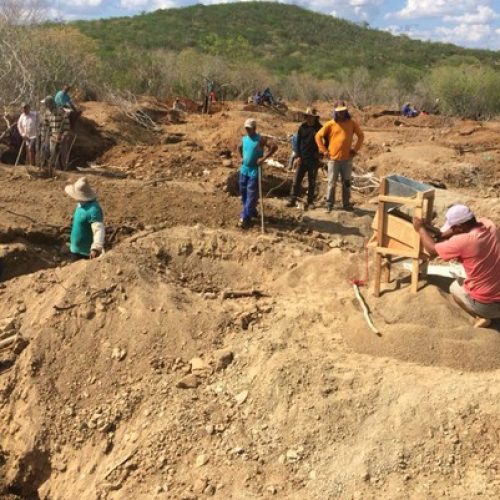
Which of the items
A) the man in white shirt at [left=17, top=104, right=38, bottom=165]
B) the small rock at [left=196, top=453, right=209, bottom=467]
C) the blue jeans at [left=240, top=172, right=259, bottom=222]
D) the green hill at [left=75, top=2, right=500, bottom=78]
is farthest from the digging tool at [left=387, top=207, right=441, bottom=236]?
the green hill at [left=75, top=2, right=500, bottom=78]

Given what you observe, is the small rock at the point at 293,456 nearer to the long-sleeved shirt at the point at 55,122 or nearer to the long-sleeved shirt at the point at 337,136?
the long-sleeved shirt at the point at 337,136

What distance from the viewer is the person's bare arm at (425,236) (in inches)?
179

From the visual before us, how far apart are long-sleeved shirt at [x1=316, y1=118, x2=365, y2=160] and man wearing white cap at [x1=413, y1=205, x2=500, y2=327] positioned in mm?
3901

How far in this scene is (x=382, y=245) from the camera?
5.06 m

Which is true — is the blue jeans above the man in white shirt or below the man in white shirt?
below

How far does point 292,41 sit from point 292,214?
5962 centimetres

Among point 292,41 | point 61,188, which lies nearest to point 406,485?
point 61,188

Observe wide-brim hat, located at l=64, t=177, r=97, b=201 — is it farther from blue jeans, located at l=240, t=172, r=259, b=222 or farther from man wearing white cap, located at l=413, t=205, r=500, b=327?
man wearing white cap, located at l=413, t=205, r=500, b=327

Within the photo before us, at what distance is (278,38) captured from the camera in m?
64.6

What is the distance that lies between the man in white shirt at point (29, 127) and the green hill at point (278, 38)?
31.5m

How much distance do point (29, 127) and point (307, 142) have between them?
5.03 m

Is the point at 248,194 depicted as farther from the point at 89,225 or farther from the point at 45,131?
the point at 45,131

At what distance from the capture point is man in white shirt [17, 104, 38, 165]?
415 inches

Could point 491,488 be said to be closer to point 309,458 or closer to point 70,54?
point 309,458
